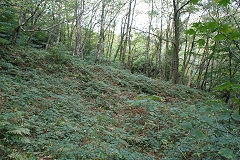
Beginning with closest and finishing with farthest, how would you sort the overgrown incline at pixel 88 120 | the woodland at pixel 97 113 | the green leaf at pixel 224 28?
the green leaf at pixel 224 28
the woodland at pixel 97 113
the overgrown incline at pixel 88 120

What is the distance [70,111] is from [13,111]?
1938mm

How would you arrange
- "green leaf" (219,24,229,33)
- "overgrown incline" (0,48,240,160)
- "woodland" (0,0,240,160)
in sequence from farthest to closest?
"overgrown incline" (0,48,240,160)
"woodland" (0,0,240,160)
"green leaf" (219,24,229,33)

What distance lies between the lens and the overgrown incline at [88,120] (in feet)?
10.2

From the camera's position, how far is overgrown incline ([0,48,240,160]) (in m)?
3.11

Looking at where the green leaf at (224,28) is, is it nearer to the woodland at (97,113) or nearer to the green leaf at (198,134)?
the woodland at (97,113)

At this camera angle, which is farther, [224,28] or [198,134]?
[198,134]

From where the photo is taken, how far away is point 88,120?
18.5ft

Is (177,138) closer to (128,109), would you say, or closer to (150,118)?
(150,118)

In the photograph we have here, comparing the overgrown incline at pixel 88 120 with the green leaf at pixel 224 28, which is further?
the overgrown incline at pixel 88 120

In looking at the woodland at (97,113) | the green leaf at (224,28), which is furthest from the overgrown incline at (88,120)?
the green leaf at (224,28)

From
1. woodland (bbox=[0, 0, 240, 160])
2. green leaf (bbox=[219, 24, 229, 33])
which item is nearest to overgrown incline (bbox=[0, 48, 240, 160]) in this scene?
woodland (bbox=[0, 0, 240, 160])

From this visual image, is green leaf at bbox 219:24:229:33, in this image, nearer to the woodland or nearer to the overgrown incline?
the woodland

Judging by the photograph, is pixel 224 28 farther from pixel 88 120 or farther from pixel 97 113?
pixel 97 113

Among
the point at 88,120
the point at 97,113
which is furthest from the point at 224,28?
the point at 97,113
